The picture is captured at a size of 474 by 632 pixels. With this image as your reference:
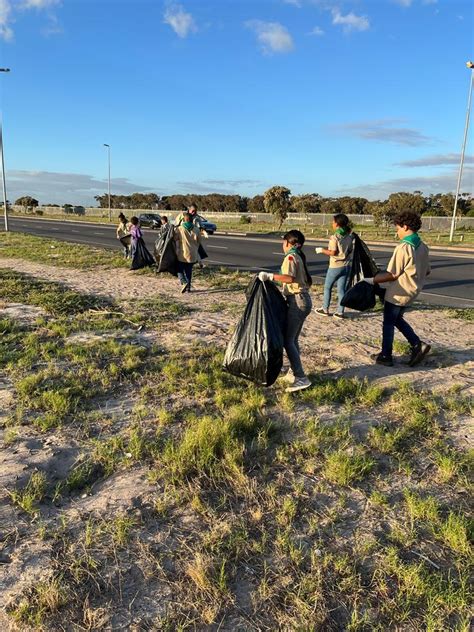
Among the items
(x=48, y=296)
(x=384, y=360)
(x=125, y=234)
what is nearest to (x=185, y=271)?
(x=48, y=296)

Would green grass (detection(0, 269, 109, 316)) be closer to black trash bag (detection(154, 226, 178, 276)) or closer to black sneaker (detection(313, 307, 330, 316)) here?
black trash bag (detection(154, 226, 178, 276))

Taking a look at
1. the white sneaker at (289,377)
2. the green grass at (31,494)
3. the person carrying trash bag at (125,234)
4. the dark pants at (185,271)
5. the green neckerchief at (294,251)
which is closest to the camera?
the green grass at (31,494)

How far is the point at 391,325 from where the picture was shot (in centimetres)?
517

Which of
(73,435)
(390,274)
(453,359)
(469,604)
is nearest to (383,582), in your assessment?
(469,604)

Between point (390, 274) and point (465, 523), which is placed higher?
point (390, 274)

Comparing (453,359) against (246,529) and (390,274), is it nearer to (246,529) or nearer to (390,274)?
(390,274)

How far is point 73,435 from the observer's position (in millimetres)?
3666

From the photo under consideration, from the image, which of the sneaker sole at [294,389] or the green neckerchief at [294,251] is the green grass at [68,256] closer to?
the green neckerchief at [294,251]

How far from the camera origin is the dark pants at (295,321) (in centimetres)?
447

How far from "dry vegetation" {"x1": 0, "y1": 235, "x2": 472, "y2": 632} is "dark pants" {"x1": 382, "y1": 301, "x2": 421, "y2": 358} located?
32cm

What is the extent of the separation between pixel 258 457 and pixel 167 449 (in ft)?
2.12

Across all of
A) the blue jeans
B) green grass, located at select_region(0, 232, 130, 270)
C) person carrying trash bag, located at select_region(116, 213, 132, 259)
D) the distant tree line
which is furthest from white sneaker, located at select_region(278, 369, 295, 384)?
the distant tree line

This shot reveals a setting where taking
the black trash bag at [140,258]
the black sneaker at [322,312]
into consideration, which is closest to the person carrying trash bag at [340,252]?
the black sneaker at [322,312]

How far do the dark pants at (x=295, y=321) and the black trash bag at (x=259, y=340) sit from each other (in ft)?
0.72
